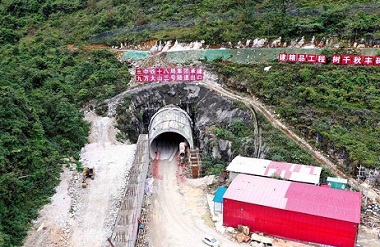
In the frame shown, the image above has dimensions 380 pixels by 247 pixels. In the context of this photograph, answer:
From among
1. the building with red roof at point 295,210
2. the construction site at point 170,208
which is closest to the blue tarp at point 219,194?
the construction site at point 170,208

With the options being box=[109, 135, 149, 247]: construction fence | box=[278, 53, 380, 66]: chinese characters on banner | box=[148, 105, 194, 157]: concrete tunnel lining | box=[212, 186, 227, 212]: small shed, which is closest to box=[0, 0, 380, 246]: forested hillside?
box=[278, 53, 380, 66]: chinese characters on banner

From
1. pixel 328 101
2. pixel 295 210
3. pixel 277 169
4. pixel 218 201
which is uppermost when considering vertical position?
pixel 328 101

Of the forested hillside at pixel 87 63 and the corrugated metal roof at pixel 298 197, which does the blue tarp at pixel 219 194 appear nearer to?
the corrugated metal roof at pixel 298 197

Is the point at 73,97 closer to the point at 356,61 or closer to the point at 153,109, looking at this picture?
the point at 153,109

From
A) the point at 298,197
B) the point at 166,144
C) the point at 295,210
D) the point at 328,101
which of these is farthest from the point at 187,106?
the point at 295,210


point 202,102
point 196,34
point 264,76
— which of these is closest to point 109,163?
point 202,102

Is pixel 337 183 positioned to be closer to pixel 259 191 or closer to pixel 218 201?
pixel 259 191
